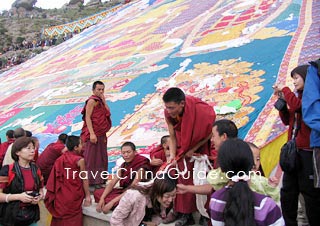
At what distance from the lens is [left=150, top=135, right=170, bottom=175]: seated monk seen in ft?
10.2

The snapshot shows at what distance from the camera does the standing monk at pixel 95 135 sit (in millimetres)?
3729

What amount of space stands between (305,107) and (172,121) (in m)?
0.94

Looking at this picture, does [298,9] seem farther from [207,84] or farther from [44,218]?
[44,218]

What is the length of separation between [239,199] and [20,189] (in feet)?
5.46

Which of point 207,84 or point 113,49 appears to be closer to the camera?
point 207,84

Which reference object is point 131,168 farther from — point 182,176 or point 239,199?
point 239,199

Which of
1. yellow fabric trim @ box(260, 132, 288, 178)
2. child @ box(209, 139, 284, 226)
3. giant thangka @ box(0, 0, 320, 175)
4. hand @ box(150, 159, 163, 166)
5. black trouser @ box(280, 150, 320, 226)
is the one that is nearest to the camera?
child @ box(209, 139, 284, 226)

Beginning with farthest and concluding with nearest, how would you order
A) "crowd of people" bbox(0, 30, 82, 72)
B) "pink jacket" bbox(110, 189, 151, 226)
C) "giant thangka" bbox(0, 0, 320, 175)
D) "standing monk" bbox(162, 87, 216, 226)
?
"crowd of people" bbox(0, 30, 82, 72), "giant thangka" bbox(0, 0, 320, 175), "pink jacket" bbox(110, 189, 151, 226), "standing monk" bbox(162, 87, 216, 226)

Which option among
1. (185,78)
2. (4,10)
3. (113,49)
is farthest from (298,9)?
(4,10)

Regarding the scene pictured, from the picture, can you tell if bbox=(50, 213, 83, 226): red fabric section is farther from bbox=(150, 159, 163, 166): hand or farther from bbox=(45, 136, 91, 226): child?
bbox=(150, 159, 163, 166): hand

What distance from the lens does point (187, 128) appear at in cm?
249

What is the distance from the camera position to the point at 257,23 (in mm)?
6965

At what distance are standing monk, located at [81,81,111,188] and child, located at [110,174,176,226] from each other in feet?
3.78

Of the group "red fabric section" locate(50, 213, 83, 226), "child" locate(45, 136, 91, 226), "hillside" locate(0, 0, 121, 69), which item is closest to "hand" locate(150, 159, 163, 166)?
"child" locate(45, 136, 91, 226)
